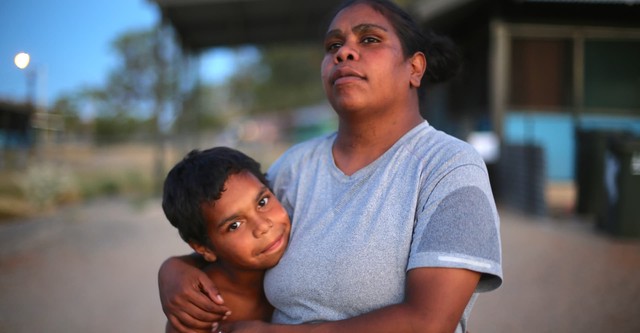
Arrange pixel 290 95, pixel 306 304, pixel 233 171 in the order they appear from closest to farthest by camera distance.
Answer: pixel 306 304 → pixel 233 171 → pixel 290 95

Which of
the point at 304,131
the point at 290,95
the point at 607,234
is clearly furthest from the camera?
the point at 304,131

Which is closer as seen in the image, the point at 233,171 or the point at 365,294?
the point at 365,294

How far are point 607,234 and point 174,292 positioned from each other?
6148mm

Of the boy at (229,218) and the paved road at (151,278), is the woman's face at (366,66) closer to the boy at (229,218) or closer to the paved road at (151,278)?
the boy at (229,218)

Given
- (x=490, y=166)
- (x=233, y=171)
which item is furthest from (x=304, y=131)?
(x=233, y=171)

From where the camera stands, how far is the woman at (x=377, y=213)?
1.32 m

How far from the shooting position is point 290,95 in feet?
129

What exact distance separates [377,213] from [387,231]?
0.07 m

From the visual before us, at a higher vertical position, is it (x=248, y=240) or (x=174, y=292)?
(x=248, y=240)

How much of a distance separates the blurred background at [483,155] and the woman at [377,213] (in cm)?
41

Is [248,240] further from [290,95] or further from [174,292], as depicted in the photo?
[290,95]

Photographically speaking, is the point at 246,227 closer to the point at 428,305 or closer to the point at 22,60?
the point at 428,305

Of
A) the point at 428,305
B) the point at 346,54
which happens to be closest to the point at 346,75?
the point at 346,54

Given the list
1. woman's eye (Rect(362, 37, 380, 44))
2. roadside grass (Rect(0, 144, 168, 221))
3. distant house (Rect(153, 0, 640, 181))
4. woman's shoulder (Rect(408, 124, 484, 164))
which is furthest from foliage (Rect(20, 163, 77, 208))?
woman's shoulder (Rect(408, 124, 484, 164))
